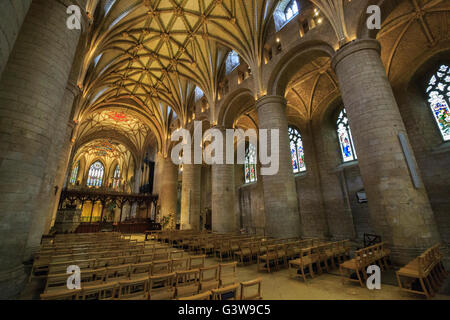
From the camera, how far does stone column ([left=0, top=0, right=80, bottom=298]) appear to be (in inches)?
141

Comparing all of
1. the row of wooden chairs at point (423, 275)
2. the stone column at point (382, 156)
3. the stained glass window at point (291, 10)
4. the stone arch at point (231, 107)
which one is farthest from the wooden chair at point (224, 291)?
the stained glass window at point (291, 10)

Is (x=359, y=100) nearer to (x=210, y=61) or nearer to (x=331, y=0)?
(x=331, y=0)

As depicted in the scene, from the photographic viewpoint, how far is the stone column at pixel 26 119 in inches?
141

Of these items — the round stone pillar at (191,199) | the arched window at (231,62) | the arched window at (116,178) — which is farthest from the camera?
the arched window at (116,178)

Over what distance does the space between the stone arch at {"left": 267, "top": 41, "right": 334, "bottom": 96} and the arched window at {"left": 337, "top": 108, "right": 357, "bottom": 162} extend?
614 centimetres

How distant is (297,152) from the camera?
1630cm

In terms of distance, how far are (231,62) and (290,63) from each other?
20.3 feet

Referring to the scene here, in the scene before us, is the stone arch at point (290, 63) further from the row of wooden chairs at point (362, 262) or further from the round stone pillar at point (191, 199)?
the round stone pillar at point (191, 199)

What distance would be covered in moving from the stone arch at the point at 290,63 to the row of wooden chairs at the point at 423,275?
8.92 m

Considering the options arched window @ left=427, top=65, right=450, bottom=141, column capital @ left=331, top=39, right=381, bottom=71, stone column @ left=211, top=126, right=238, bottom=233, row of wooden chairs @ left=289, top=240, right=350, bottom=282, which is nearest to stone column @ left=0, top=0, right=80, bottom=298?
row of wooden chairs @ left=289, top=240, right=350, bottom=282

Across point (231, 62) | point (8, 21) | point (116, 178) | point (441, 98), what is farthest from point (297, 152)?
point (116, 178)

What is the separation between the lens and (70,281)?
3045mm

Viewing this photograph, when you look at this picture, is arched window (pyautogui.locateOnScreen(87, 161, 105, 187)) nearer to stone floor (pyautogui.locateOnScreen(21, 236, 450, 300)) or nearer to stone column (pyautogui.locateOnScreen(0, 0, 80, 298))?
stone floor (pyautogui.locateOnScreen(21, 236, 450, 300))

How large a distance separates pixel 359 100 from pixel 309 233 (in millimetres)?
10413
